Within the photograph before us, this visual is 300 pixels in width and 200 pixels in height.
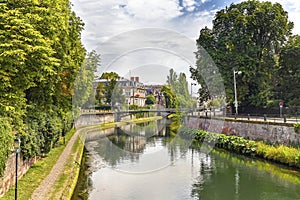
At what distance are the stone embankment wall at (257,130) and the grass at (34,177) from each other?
16.6 m

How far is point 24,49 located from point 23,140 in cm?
487

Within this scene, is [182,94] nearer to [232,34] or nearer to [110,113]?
[110,113]

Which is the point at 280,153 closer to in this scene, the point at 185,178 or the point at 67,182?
the point at 185,178

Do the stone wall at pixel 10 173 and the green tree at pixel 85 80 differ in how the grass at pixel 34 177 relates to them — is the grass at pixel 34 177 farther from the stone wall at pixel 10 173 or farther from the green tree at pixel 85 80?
the green tree at pixel 85 80

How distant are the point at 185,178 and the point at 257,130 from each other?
11.3 metres

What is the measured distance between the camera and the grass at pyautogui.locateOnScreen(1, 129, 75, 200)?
12.6 metres

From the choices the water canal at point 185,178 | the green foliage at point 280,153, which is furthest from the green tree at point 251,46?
A: the green foliage at point 280,153

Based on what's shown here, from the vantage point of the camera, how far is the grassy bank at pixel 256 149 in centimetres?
2094

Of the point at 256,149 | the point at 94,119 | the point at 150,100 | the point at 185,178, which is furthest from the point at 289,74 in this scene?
the point at 150,100

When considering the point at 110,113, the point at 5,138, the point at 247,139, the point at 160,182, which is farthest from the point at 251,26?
the point at 110,113

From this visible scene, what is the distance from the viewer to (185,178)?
1953 cm

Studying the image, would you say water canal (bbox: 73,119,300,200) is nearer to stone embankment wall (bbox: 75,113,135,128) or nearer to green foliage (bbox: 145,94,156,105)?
→ stone embankment wall (bbox: 75,113,135,128)

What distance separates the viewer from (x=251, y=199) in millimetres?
15508

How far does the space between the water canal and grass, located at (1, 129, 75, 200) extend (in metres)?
1.99
